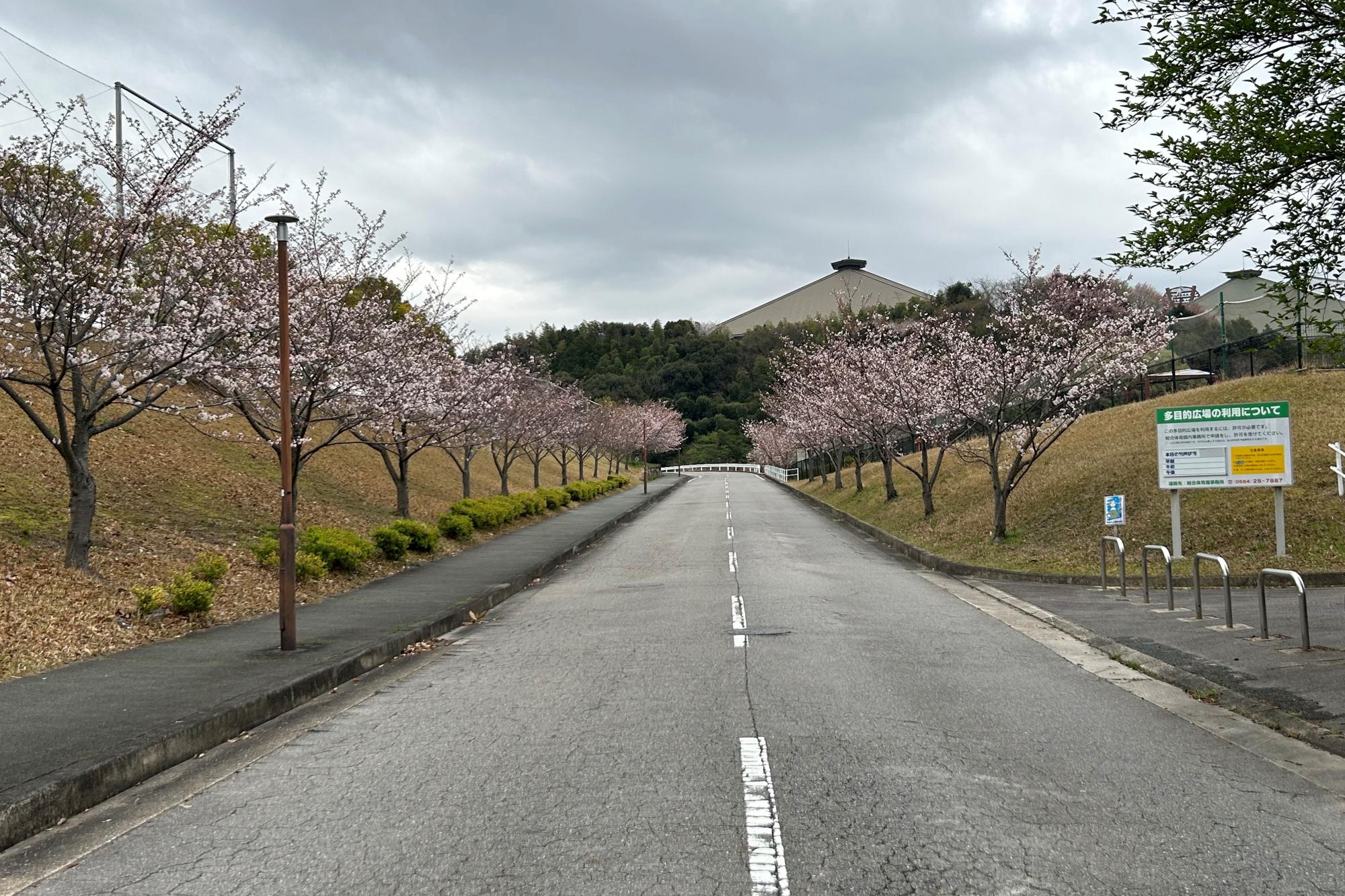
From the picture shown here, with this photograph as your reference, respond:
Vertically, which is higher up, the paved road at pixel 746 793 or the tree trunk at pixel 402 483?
the tree trunk at pixel 402 483

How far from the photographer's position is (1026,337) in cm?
2139

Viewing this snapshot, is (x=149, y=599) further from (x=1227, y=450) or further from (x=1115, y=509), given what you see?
(x=1227, y=450)

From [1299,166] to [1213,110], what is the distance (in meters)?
0.72

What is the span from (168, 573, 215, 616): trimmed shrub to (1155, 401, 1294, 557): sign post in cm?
1369

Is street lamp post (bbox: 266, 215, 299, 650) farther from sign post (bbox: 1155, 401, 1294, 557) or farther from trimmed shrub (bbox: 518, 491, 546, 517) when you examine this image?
trimmed shrub (bbox: 518, 491, 546, 517)

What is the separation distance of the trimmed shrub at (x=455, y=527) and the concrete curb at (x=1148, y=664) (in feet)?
32.4

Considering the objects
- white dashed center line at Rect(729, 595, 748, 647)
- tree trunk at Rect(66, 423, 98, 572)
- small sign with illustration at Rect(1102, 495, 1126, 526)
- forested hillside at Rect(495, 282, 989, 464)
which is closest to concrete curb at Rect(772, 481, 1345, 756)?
small sign with illustration at Rect(1102, 495, 1126, 526)

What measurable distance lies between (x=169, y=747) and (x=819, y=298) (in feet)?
414

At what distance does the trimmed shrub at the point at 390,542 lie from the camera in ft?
55.5

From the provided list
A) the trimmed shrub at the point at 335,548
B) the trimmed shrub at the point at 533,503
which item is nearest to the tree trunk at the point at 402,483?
the trimmed shrub at the point at 335,548

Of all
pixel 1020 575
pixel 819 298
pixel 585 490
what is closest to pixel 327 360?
pixel 1020 575

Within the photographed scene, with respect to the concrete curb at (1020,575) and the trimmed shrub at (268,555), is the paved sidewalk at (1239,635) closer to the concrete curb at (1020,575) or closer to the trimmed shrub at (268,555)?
the concrete curb at (1020,575)

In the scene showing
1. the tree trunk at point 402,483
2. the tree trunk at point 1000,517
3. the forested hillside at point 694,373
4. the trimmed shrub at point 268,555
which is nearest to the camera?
the trimmed shrub at point 268,555

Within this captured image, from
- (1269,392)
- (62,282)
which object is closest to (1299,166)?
(62,282)
